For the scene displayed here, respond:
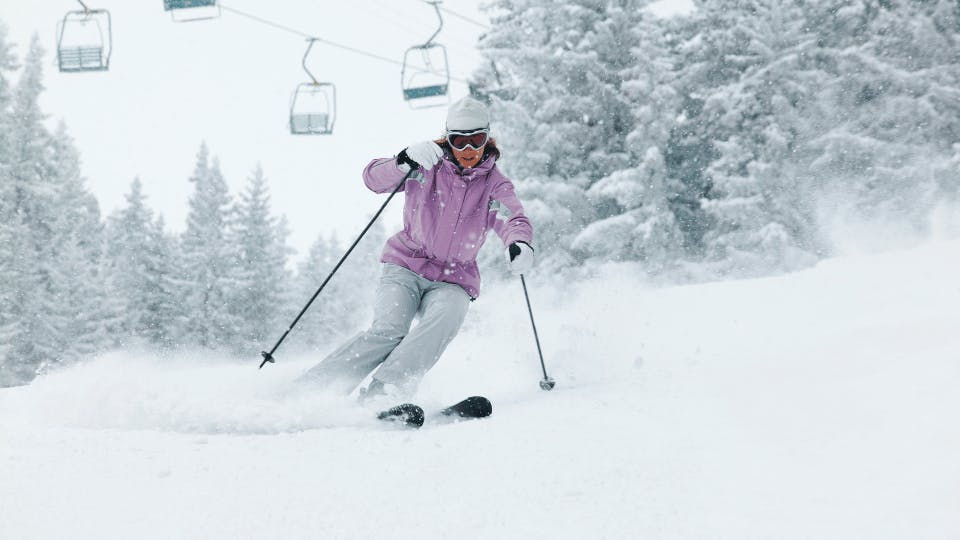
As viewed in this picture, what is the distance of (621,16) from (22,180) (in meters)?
22.1

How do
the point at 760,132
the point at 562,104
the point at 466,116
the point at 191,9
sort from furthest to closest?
the point at 760,132 → the point at 562,104 → the point at 191,9 → the point at 466,116

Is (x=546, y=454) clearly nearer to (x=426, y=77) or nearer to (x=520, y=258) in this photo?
(x=520, y=258)

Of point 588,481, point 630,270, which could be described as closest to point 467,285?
point 588,481

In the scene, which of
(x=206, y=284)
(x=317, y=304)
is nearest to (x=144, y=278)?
(x=206, y=284)

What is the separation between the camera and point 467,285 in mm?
4367

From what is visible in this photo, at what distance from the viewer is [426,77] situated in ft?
43.1

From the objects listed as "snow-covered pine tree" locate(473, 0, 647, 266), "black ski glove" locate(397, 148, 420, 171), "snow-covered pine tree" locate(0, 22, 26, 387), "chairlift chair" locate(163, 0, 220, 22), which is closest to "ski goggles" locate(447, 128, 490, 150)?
"black ski glove" locate(397, 148, 420, 171)

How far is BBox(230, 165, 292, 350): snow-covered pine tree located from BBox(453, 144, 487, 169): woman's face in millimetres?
29288

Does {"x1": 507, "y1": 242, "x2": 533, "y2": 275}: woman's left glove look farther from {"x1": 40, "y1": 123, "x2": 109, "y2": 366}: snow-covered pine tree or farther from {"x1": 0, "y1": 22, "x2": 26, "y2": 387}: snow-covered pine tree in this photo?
{"x1": 40, "y1": 123, "x2": 109, "y2": 366}: snow-covered pine tree

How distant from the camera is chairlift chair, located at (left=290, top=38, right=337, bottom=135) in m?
12.7

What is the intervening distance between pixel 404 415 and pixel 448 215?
141 cm

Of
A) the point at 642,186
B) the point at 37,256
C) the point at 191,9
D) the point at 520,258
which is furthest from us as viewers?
the point at 37,256

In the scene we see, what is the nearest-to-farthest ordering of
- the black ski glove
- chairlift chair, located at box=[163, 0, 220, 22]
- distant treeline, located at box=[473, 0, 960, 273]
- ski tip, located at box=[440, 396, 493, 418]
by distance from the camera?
1. ski tip, located at box=[440, 396, 493, 418]
2. the black ski glove
3. chairlift chair, located at box=[163, 0, 220, 22]
4. distant treeline, located at box=[473, 0, 960, 273]

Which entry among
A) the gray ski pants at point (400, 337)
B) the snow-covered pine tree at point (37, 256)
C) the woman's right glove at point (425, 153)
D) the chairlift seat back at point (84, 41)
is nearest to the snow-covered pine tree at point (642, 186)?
the chairlift seat back at point (84, 41)
